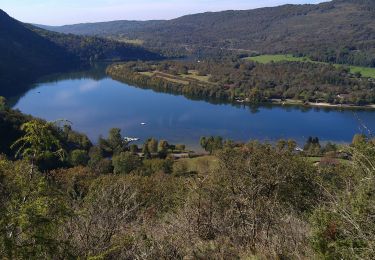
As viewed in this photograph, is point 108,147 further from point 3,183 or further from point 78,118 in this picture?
point 3,183

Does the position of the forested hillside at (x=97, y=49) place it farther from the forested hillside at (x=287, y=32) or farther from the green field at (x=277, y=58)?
the green field at (x=277, y=58)

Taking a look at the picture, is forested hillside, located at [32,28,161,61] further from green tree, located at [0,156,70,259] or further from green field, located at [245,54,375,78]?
green tree, located at [0,156,70,259]

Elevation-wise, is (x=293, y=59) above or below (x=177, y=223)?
below

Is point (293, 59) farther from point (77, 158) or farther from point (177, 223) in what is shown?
point (177, 223)

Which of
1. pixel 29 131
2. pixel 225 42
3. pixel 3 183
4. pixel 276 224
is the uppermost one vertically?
pixel 29 131

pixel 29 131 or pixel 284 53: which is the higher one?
pixel 29 131

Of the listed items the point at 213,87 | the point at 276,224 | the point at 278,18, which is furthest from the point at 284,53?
the point at 276,224

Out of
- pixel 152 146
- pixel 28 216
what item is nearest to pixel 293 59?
pixel 152 146
